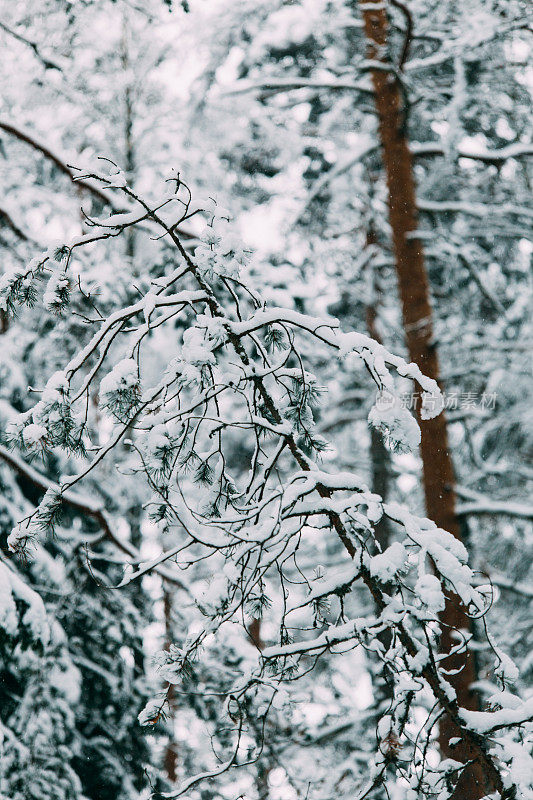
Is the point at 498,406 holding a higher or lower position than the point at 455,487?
higher

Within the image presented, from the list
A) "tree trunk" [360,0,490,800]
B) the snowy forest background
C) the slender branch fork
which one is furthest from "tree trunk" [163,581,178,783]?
the slender branch fork

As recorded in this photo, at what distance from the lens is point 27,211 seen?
840cm

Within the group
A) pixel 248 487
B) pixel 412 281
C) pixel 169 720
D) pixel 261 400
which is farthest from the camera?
pixel 412 281

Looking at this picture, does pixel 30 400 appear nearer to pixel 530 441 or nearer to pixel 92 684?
pixel 92 684

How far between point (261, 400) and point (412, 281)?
3543 mm

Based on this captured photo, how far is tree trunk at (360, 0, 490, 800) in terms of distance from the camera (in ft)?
18.7

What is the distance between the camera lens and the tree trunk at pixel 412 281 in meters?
5.71

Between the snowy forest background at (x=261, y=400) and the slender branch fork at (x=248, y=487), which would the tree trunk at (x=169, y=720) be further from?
the slender branch fork at (x=248, y=487)

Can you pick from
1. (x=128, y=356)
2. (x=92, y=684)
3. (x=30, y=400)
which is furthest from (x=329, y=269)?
(x=128, y=356)

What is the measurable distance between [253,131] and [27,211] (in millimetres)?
2895

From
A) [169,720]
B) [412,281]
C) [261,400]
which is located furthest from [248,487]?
[412,281]

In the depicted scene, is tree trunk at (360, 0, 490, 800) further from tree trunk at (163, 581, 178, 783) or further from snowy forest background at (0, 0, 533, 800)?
tree trunk at (163, 581, 178, 783)

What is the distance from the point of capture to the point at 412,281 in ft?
20.7

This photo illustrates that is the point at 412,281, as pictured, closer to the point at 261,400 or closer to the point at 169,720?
the point at 261,400
